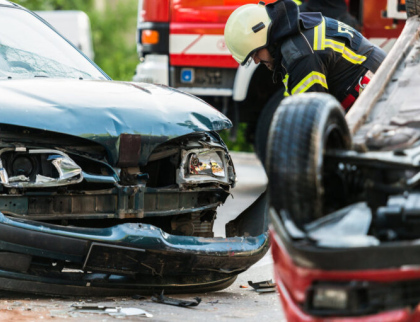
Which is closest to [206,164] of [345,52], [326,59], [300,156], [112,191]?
[112,191]

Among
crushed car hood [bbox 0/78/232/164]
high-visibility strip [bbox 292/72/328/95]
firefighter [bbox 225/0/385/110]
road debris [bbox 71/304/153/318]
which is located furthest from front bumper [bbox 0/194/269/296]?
firefighter [bbox 225/0/385/110]

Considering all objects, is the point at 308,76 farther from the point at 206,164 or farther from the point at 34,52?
the point at 34,52

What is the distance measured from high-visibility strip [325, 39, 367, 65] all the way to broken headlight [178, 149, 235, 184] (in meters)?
0.96

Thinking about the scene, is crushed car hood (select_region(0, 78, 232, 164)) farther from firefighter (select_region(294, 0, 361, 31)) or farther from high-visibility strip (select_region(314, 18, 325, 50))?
firefighter (select_region(294, 0, 361, 31))

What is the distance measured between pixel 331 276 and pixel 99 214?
195 centimetres

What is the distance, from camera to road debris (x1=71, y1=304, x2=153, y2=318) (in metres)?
4.35

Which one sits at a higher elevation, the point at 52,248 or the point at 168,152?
the point at 168,152

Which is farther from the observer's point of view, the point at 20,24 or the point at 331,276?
the point at 20,24

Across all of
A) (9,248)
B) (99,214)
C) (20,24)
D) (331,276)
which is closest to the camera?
(331,276)

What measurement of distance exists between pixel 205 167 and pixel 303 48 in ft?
3.06

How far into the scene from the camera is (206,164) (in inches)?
190

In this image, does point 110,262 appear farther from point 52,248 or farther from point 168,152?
point 168,152

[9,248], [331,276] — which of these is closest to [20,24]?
[9,248]

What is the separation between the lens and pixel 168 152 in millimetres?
4727
